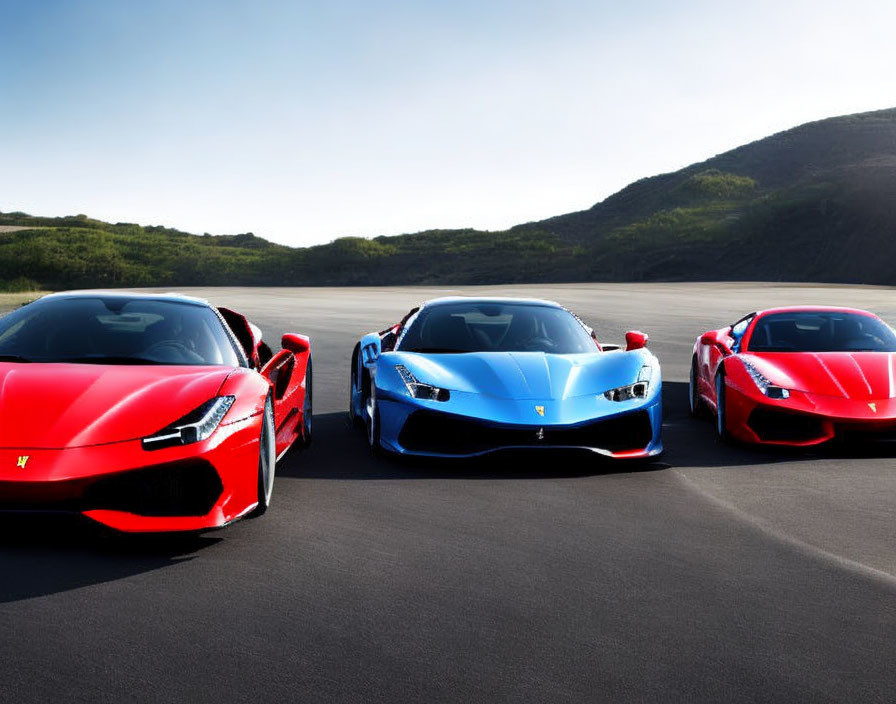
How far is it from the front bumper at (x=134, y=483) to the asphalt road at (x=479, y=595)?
13 cm

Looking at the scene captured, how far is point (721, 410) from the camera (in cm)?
974

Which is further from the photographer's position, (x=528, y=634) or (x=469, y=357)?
(x=469, y=357)

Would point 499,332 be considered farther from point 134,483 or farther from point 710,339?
point 134,483

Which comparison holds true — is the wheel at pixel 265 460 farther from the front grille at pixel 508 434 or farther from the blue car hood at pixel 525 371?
the blue car hood at pixel 525 371

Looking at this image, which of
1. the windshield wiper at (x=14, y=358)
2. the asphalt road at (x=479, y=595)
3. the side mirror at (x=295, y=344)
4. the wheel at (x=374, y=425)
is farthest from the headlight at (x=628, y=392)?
the windshield wiper at (x=14, y=358)

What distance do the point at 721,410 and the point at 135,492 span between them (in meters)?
5.80

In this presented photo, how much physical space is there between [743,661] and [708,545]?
1825 millimetres

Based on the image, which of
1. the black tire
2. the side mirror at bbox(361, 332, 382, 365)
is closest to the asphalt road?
the side mirror at bbox(361, 332, 382, 365)

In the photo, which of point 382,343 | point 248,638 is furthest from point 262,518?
point 382,343

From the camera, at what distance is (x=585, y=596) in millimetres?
4781

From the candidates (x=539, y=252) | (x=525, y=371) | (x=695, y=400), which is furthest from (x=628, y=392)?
(x=539, y=252)

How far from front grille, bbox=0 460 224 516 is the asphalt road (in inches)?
4.4

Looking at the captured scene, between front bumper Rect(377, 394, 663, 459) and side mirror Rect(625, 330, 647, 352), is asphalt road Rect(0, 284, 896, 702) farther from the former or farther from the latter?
side mirror Rect(625, 330, 647, 352)

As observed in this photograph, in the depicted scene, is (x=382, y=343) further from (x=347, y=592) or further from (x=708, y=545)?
(x=347, y=592)
